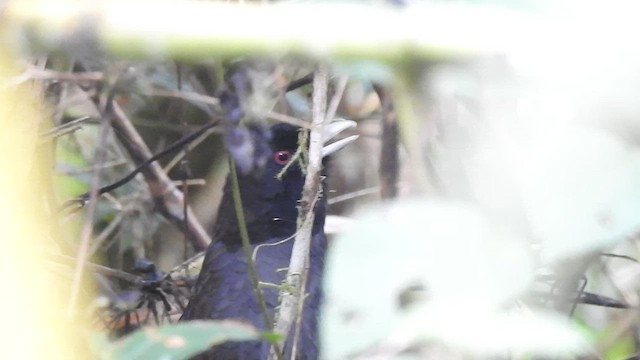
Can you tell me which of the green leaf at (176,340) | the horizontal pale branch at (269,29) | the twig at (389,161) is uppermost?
the horizontal pale branch at (269,29)

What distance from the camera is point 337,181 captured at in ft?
13.4

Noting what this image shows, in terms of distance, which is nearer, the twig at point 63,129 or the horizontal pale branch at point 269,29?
the horizontal pale branch at point 269,29

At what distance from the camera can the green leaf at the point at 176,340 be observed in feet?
3.25

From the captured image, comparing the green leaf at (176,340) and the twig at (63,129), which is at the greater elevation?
the green leaf at (176,340)

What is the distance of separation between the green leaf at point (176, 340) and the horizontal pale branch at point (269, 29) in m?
0.29

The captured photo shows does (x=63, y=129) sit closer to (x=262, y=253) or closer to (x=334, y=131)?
(x=262, y=253)

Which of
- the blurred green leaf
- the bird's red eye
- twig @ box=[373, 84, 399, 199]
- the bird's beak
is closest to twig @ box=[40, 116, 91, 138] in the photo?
the bird's red eye

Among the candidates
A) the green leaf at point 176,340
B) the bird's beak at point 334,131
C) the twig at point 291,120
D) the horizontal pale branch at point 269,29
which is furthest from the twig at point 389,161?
the horizontal pale branch at point 269,29

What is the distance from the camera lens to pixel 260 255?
276 centimetres

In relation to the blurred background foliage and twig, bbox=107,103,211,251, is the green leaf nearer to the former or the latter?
the blurred background foliage

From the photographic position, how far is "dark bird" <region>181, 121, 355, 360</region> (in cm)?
242

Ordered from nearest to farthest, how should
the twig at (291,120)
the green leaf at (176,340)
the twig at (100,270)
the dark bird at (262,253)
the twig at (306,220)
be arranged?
the green leaf at (176,340) → the twig at (306,220) → the twig at (291,120) → the dark bird at (262,253) → the twig at (100,270)

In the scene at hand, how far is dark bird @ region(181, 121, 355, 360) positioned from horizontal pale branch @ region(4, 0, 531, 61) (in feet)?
4.80

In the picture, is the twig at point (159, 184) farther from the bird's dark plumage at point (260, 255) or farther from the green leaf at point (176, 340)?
the green leaf at point (176, 340)
